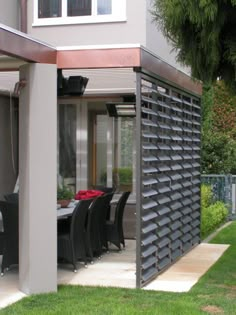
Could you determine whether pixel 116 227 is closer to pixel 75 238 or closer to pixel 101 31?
pixel 75 238

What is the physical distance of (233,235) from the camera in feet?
41.1

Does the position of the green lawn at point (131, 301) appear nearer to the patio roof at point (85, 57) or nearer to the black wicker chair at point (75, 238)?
the black wicker chair at point (75, 238)

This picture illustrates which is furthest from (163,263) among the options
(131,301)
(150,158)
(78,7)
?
(78,7)

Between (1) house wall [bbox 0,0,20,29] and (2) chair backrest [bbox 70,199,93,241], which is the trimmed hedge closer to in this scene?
(2) chair backrest [bbox 70,199,93,241]

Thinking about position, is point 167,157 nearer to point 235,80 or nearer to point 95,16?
point 235,80

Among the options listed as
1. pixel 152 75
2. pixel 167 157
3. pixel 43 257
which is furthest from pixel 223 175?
pixel 43 257

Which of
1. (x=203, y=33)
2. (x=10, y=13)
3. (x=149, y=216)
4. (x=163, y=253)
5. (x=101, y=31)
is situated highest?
(x=10, y=13)

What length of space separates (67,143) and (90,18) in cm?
254

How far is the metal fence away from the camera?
15.4 metres

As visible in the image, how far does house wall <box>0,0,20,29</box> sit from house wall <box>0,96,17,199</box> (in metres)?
1.58

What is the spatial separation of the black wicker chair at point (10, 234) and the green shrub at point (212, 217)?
515 cm

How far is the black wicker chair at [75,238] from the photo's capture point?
8.31 meters

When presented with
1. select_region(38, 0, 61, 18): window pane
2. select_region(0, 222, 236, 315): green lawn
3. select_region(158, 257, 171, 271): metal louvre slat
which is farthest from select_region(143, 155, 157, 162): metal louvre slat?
select_region(38, 0, 61, 18): window pane

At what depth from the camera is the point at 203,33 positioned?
672 centimetres
